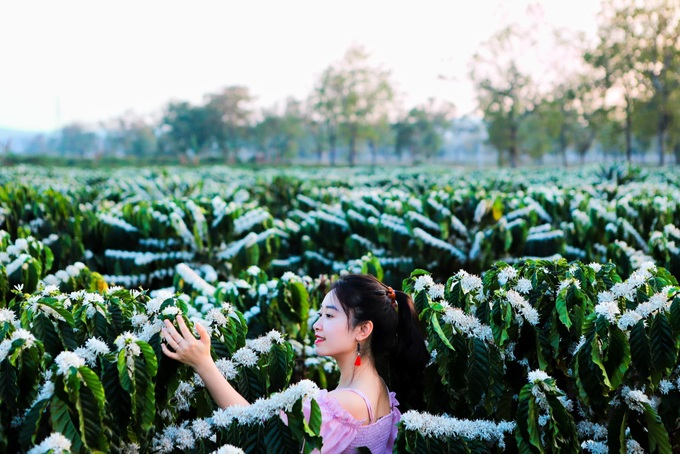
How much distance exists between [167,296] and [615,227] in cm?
486

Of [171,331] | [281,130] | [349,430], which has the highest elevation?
[281,130]

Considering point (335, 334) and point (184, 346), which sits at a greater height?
point (184, 346)

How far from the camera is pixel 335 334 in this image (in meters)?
2.56

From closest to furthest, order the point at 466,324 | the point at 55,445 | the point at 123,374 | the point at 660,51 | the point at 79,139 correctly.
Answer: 1. the point at 55,445
2. the point at 123,374
3. the point at 466,324
4. the point at 660,51
5. the point at 79,139

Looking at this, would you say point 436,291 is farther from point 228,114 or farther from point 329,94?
point 228,114

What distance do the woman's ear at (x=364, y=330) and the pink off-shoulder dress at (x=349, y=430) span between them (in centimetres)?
25

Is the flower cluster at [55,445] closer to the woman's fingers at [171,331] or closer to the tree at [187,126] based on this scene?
the woman's fingers at [171,331]

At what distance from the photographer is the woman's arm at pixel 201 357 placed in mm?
2076

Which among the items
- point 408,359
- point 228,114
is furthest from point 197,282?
point 228,114

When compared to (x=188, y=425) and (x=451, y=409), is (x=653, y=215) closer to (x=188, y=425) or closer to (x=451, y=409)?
(x=451, y=409)

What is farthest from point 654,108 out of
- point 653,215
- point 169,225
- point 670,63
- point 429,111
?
point 429,111

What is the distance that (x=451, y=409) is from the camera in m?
2.45

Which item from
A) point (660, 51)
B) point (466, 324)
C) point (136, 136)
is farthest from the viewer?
point (136, 136)

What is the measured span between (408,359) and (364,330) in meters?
0.23
